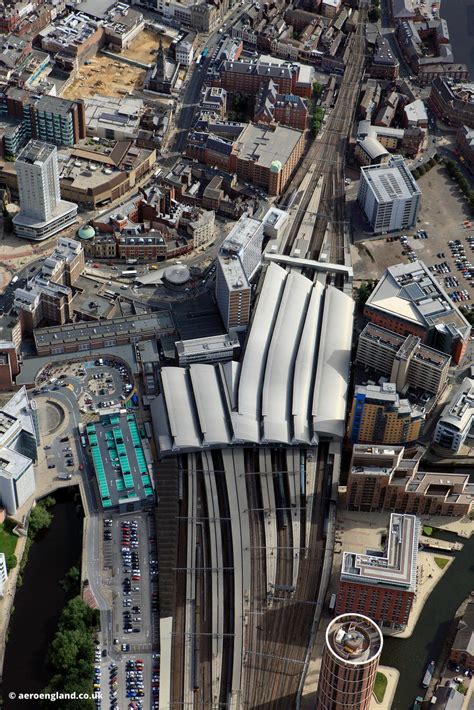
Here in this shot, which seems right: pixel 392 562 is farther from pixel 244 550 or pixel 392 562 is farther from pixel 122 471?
pixel 122 471

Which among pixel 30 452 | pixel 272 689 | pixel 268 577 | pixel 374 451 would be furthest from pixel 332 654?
pixel 30 452

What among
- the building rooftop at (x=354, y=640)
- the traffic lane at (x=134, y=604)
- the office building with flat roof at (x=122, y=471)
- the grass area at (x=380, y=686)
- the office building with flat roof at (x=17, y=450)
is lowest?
the grass area at (x=380, y=686)


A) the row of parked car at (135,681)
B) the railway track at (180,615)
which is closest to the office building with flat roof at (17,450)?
the railway track at (180,615)

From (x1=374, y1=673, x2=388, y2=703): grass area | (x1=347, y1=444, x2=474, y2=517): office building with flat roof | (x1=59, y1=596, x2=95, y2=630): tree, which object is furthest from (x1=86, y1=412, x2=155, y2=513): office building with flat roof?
(x1=374, y1=673, x2=388, y2=703): grass area

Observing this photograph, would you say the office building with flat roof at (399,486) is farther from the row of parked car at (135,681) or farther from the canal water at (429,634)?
the row of parked car at (135,681)

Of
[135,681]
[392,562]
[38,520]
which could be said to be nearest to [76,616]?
[135,681]
